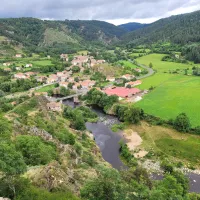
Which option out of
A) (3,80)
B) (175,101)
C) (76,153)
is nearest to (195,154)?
(76,153)

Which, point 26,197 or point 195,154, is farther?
point 195,154

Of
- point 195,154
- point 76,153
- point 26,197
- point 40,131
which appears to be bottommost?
point 195,154

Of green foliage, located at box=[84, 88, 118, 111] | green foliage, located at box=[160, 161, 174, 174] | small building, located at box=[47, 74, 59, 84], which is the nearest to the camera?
green foliage, located at box=[160, 161, 174, 174]

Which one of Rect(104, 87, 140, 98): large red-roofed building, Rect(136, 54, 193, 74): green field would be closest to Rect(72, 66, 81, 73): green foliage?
Rect(104, 87, 140, 98): large red-roofed building

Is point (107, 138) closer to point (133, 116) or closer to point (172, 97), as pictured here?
point (133, 116)

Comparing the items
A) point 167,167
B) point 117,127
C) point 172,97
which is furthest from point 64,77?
point 167,167

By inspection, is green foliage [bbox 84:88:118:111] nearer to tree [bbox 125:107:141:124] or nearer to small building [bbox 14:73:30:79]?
tree [bbox 125:107:141:124]

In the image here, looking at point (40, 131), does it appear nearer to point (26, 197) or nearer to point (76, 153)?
point (76, 153)
